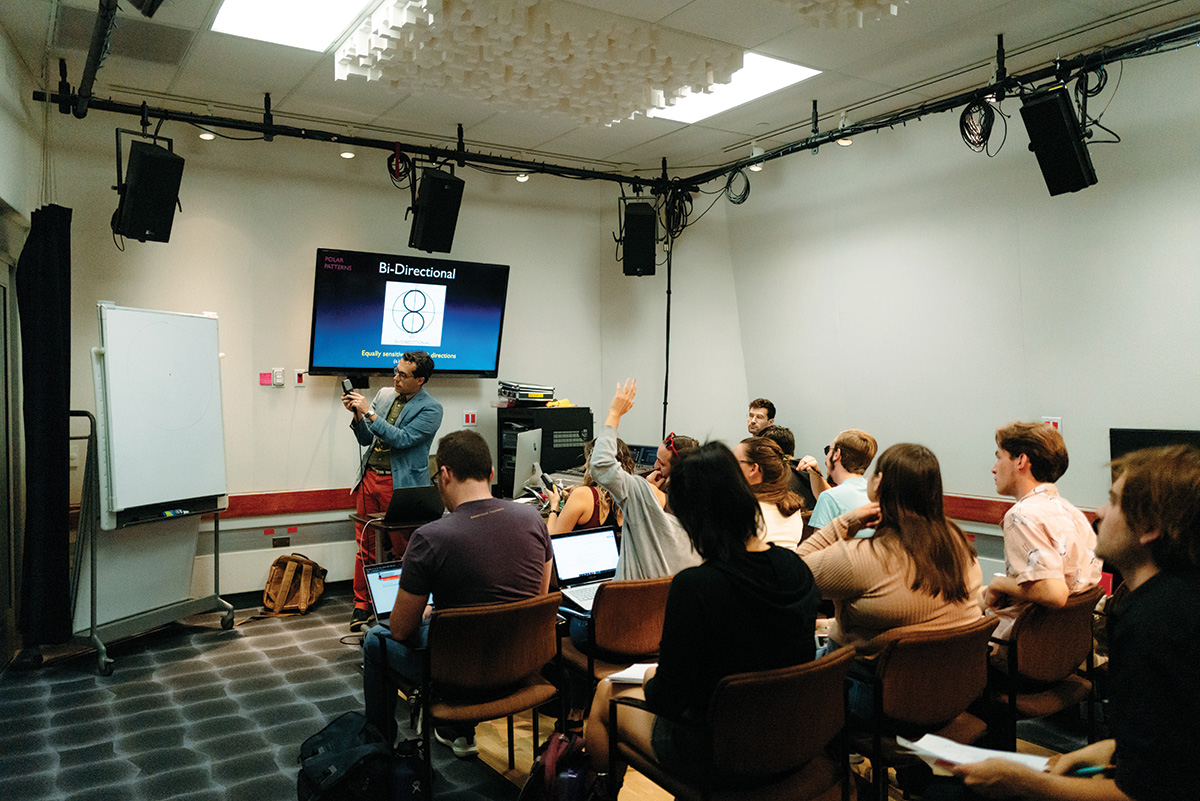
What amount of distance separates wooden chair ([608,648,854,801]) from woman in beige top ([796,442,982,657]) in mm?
344

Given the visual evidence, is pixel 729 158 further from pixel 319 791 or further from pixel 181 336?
pixel 319 791

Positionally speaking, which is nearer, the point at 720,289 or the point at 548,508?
the point at 548,508

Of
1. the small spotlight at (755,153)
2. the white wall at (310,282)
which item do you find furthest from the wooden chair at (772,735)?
the small spotlight at (755,153)

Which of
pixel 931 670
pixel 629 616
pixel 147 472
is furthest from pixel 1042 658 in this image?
pixel 147 472

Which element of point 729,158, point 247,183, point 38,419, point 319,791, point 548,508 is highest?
point 729,158

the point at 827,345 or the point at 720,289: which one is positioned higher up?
the point at 720,289

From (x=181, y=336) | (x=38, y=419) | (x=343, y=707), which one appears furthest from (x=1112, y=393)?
(x=38, y=419)

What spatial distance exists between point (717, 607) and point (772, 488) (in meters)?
1.70

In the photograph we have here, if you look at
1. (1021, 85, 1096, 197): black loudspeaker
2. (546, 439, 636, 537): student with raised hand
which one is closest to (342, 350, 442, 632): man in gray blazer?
(546, 439, 636, 537): student with raised hand

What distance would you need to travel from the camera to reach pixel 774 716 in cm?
194

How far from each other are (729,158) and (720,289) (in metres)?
1.14

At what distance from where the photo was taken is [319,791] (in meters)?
2.55

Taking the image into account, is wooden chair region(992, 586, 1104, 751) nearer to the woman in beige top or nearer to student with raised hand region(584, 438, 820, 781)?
the woman in beige top

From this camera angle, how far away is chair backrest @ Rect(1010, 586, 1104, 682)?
2.60 m
